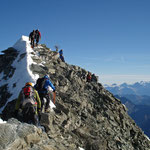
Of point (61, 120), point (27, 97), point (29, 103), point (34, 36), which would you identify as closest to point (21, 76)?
point (61, 120)

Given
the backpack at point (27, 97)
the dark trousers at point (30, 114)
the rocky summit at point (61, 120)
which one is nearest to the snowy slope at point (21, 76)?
the rocky summit at point (61, 120)

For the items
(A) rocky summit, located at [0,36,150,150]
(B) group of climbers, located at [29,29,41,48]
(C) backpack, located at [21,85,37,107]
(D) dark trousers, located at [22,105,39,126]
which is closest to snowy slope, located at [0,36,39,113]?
(A) rocky summit, located at [0,36,150,150]

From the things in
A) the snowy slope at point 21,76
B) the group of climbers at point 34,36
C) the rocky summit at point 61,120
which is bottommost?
the rocky summit at point 61,120

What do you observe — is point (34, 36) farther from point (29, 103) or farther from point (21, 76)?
point (29, 103)

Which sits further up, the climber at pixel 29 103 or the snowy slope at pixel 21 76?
the snowy slope at pixel 21 76

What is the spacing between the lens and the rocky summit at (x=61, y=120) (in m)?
7.98

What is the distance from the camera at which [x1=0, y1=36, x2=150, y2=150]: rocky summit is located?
314 inches

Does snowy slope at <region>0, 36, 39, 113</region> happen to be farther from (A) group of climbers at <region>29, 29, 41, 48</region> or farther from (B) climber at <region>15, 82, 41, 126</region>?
(B) climber at <region>15, 82, 41, 126</region>

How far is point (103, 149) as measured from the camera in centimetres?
1494

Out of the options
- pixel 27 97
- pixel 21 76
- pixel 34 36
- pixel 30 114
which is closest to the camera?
pixel 27 97

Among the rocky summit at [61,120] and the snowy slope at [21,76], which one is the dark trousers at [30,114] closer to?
the rocky summit at [61,120]

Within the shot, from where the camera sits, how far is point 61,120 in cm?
1510

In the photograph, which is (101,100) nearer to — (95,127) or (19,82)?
(95,127)

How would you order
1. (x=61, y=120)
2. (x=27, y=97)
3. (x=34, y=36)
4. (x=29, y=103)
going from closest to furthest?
(x=29, y=103), (x=27, y=97), (x=61, y=120), (x=34, y=36)
